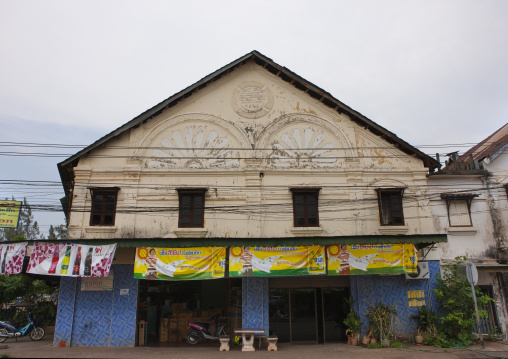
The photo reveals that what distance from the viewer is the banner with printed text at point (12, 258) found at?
1332cm

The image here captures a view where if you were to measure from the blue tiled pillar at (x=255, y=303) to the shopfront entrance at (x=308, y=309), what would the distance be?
0.63 metres

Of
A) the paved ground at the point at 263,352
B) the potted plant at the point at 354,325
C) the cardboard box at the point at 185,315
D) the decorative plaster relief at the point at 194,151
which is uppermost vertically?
the decorative plaster relief at the point at 194,151

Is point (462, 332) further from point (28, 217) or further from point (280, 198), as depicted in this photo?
point (28, 217)

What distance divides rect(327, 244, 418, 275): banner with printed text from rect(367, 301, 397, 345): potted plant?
1.51 meters

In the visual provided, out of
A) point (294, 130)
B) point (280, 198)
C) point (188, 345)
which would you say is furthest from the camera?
point (294, 130)

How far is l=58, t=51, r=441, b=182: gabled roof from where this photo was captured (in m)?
15.7

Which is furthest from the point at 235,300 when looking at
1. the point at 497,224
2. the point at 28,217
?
the point at 28,217

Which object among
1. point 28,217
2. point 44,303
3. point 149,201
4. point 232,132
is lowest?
point 44,303

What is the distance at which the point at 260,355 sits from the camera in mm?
12211

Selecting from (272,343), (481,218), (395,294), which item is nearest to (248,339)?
(272,343)

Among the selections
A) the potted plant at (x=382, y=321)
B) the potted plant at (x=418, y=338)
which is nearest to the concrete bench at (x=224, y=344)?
the potted plant at (x=382, y=321)

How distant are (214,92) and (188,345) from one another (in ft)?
35.5

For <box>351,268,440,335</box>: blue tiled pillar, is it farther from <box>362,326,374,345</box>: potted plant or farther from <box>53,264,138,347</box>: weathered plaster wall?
<box>53,264,138,347</box>: weathered plaster wall

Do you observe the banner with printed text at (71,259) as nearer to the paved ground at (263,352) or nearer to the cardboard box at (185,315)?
the paved ground at (263,352)
